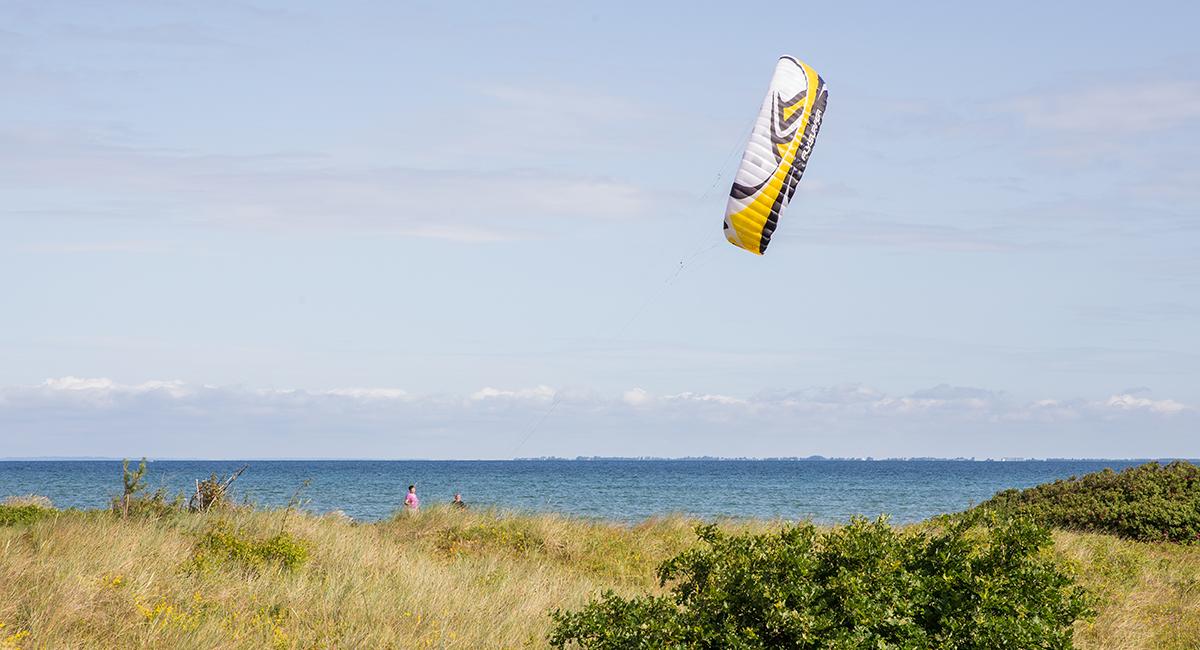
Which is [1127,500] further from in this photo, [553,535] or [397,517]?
[397,517]

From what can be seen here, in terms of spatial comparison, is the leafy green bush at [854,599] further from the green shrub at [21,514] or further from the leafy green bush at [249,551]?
the green shrub at [21,514]

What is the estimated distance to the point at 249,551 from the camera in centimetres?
1378

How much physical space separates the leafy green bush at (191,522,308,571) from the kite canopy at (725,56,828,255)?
826cm

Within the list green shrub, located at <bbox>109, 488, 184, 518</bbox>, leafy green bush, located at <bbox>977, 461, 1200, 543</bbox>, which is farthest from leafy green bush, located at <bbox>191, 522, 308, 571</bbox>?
leafy green bush, located at <bbox>977, 461, 1200, 543</bbox>

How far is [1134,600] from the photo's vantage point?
1580cm

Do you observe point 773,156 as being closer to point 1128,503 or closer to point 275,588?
point 275,588

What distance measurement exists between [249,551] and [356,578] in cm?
161

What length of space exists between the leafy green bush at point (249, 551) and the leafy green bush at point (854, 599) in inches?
246

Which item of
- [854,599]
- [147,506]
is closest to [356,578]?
[147,506]

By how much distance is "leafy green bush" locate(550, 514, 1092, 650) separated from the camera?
7.68 m

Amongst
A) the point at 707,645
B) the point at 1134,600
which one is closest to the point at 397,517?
the point at 1134,600

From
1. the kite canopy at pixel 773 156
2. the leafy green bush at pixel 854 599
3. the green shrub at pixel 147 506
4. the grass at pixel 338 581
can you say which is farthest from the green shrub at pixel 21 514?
the kite canopy at pixel 773 156

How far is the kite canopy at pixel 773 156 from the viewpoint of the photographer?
17500mm

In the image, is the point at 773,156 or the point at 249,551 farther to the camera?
the point at 773,156
